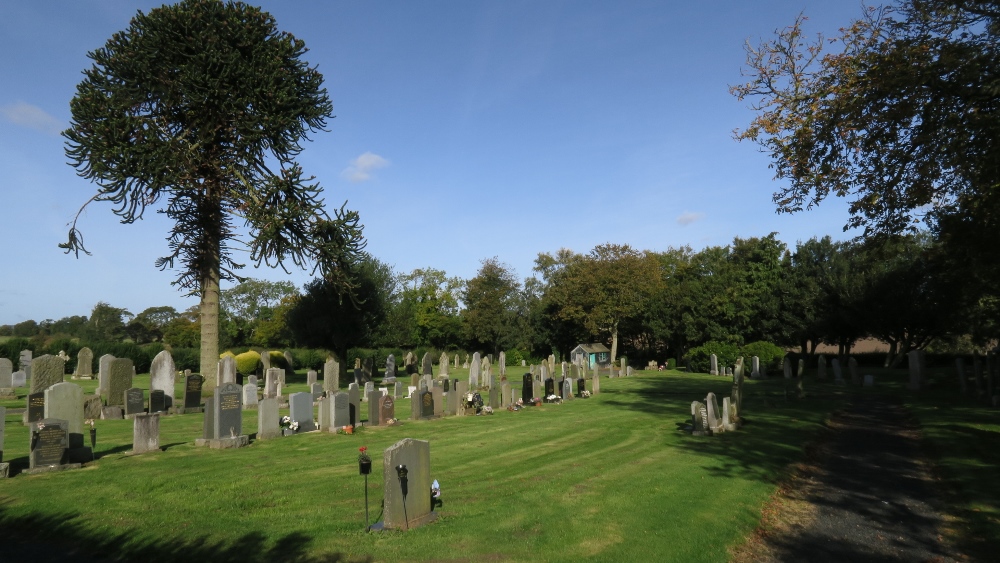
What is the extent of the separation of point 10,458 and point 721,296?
42138 millimetres

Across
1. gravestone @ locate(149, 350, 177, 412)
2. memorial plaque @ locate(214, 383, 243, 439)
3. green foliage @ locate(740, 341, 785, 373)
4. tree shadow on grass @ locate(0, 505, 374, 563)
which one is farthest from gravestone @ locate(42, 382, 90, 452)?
green foliage @ locate(740, 341, 785, 373)

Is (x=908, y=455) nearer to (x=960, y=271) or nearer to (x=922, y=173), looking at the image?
(x=922, y=173)

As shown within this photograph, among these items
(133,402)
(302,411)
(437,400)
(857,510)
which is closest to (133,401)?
(133,402)

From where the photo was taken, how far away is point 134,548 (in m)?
7.68

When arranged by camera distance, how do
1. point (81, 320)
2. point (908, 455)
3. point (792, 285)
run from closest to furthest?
point (908, 455) → point (792, 285) → point (81, 320)

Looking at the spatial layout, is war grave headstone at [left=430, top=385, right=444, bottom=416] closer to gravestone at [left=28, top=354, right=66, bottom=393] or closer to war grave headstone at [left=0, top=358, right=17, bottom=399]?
gravestone at [left=28, top=354, right=66, bottom=393]

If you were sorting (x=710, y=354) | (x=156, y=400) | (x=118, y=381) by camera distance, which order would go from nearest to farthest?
(x=156, y=400)
(x=118, y=381)
(x=710, y=354)

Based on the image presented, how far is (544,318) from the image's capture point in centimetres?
6134

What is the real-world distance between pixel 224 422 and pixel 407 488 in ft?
26.6

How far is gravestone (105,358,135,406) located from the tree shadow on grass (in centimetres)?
1334

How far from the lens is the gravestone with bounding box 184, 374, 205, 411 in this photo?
72.3 feet

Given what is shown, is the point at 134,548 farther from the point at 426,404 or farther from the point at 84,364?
the point at 84,364

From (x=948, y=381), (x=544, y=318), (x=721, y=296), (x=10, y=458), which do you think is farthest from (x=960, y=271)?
(x=544, y=318)

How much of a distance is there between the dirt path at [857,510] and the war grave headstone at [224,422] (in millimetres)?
11228
